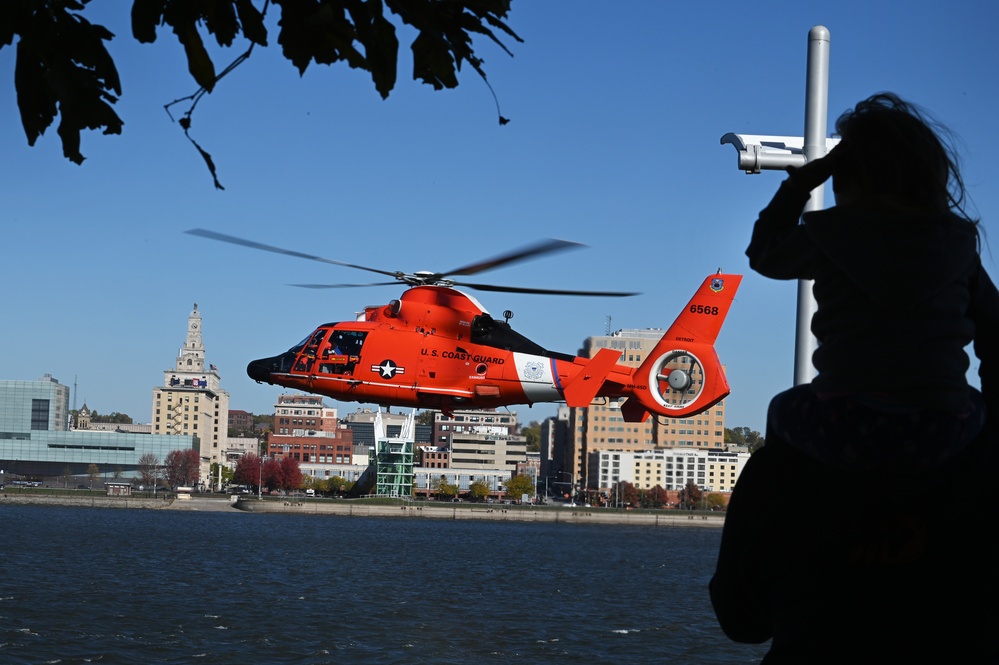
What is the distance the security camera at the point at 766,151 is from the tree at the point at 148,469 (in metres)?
132

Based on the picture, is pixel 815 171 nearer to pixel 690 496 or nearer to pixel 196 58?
pixel 196 58

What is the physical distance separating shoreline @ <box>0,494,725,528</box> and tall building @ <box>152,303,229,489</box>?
35.4 meters

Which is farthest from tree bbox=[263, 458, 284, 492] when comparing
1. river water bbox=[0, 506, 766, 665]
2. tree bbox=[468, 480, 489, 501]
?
river water bbox=[0, 506, 766, 665]

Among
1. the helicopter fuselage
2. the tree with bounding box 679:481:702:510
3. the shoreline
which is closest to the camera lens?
the helicopter fuselage

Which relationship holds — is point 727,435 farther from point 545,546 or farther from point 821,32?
point 821,32

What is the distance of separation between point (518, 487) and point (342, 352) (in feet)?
359

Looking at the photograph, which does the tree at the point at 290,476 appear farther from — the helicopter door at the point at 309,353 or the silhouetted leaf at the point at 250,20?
the silhouetted leaf at the point at 250,20

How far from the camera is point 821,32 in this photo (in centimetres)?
393

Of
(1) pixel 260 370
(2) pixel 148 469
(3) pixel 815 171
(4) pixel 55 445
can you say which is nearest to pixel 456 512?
(2) pixel 148 469

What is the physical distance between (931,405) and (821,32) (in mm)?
2570

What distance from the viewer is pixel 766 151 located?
4199mm

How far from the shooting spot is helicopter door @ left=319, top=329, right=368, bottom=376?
55.1 ft

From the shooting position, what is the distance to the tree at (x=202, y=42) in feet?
8.59

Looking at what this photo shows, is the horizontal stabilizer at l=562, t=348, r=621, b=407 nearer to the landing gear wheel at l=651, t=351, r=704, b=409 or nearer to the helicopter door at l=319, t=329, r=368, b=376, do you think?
the landing gear wheel at l=651, t=351, r=704, b=409
